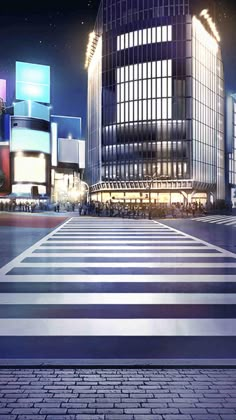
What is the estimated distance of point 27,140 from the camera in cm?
10125

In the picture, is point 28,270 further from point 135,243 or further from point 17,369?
point 135,243

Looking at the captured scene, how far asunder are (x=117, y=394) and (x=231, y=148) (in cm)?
10090

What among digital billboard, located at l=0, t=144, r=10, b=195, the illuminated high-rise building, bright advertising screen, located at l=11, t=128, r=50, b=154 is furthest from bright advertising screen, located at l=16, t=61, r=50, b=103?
the illuminated high-rise building

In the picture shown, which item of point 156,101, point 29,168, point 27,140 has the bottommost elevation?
point 29,168

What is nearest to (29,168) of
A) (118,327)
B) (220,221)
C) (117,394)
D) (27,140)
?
(27,140)

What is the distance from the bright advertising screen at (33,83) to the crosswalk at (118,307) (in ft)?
272

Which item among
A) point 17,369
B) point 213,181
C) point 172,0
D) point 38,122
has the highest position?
point 172,0

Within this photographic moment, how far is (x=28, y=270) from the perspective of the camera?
31.0 feet

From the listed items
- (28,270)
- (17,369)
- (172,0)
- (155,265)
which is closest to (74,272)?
(28,270)

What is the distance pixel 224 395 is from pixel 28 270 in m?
6.76

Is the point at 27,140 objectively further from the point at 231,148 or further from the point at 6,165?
the point at 231,148

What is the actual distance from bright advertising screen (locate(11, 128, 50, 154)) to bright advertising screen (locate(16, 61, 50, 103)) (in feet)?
27.1

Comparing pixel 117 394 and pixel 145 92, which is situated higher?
pixel 145 92

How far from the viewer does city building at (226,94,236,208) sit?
97.1 metres
